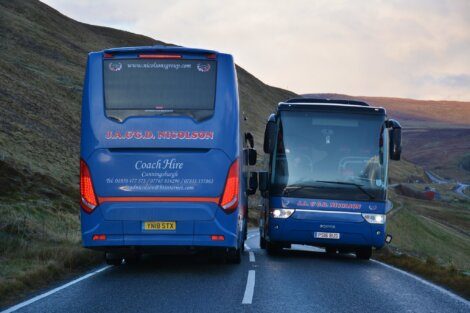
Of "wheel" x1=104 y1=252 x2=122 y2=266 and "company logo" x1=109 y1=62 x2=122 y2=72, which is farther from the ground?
"company logo" x1=109 y1=62 x2=122 y2=72

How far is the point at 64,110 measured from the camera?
57.3 metres

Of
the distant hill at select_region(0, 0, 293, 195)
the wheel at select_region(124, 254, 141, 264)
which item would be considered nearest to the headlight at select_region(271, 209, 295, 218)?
the wheel at select_region(124, 254, 141, 264)

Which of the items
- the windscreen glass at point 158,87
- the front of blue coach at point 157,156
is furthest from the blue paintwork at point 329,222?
the windscreen glass at point 158,87

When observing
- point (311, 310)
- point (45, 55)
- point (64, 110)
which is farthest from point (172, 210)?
point (45, 55)

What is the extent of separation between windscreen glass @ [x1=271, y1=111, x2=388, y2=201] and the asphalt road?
196 cm

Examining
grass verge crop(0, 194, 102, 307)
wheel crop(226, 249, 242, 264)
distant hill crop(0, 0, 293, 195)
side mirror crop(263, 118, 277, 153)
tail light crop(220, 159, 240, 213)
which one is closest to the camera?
grass verge crop(0, 194, 102, 307)

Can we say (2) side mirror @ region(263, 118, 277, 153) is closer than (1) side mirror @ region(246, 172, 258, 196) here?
Yes

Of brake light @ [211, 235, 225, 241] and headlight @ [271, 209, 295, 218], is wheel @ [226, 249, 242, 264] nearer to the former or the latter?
brake light @ [211, 235, 225, 241]

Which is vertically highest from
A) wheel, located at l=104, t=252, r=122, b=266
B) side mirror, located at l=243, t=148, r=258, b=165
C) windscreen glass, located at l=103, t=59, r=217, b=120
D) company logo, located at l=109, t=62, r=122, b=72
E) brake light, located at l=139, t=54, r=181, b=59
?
brake light, located at l=139, t=54, r=181, b=59

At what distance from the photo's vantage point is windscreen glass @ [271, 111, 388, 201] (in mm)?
15914

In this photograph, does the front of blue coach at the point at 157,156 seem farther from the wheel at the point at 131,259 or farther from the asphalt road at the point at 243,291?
the wheel at the point at 131,259

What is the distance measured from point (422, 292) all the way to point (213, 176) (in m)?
3.84

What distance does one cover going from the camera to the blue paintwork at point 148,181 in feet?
39.2

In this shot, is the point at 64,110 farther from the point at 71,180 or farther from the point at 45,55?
the point at 45,55
